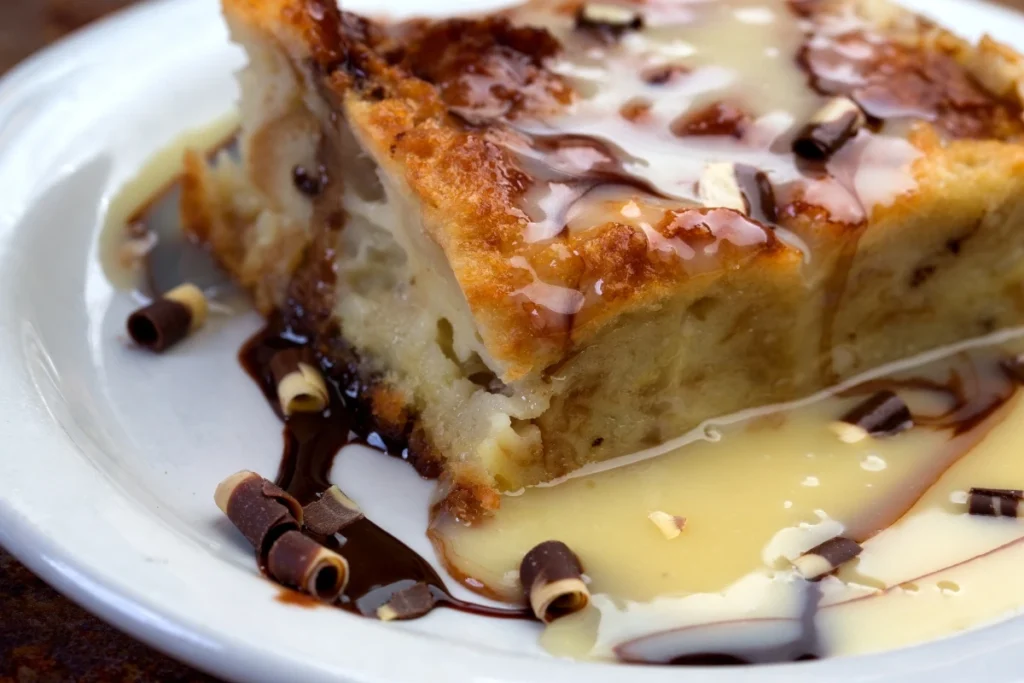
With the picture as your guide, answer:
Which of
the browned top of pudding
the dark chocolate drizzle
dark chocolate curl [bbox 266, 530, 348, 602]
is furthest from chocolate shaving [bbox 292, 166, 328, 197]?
dark chocolate curl [bbox 266, 530, 348, 602]

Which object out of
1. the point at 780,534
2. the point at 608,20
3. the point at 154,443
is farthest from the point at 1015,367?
the point at 154,443

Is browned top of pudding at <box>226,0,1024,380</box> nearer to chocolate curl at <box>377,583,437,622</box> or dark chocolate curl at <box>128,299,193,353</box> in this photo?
chocolate curl at <box>377,583,437,622</box>

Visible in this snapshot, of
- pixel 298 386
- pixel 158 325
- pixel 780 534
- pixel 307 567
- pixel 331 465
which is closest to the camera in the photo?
pixel 307 567

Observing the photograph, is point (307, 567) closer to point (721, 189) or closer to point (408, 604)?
point (408, 604)

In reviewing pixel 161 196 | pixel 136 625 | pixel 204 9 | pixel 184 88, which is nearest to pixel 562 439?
pixel 136 625

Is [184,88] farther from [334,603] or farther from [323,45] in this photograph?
[334,603]

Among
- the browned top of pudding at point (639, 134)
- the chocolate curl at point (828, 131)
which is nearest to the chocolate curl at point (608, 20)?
the browned top of pudding at point (639, 134)
